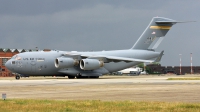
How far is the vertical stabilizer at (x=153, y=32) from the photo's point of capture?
232 ft

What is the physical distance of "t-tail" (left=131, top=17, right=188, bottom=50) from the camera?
232ft

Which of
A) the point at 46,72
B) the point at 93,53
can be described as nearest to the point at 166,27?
the point at 93,53

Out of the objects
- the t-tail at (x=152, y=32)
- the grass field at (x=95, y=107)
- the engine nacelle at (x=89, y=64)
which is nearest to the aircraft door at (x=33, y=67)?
the engine nacelle at (x=89, y=64)

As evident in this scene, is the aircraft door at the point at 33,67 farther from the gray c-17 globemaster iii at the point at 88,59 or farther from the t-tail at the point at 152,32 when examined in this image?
the t-tail at the point at 152,32

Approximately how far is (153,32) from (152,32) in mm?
181

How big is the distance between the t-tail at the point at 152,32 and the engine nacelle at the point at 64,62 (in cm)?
1167

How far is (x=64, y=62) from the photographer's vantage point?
208 feet

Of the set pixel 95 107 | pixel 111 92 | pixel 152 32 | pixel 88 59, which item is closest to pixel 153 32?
pixel 152 32

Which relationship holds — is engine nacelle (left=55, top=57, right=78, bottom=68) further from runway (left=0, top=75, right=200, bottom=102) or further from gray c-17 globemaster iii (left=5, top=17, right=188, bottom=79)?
runway (left=0, top=75, right=200, bottom=102)

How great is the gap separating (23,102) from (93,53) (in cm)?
4725

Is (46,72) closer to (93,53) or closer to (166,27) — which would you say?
(93,53)

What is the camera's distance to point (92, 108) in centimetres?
1769

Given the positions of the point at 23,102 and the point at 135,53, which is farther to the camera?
the point at 135,53

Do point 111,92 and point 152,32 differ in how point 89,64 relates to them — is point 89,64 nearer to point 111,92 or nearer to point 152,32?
point 152,32
